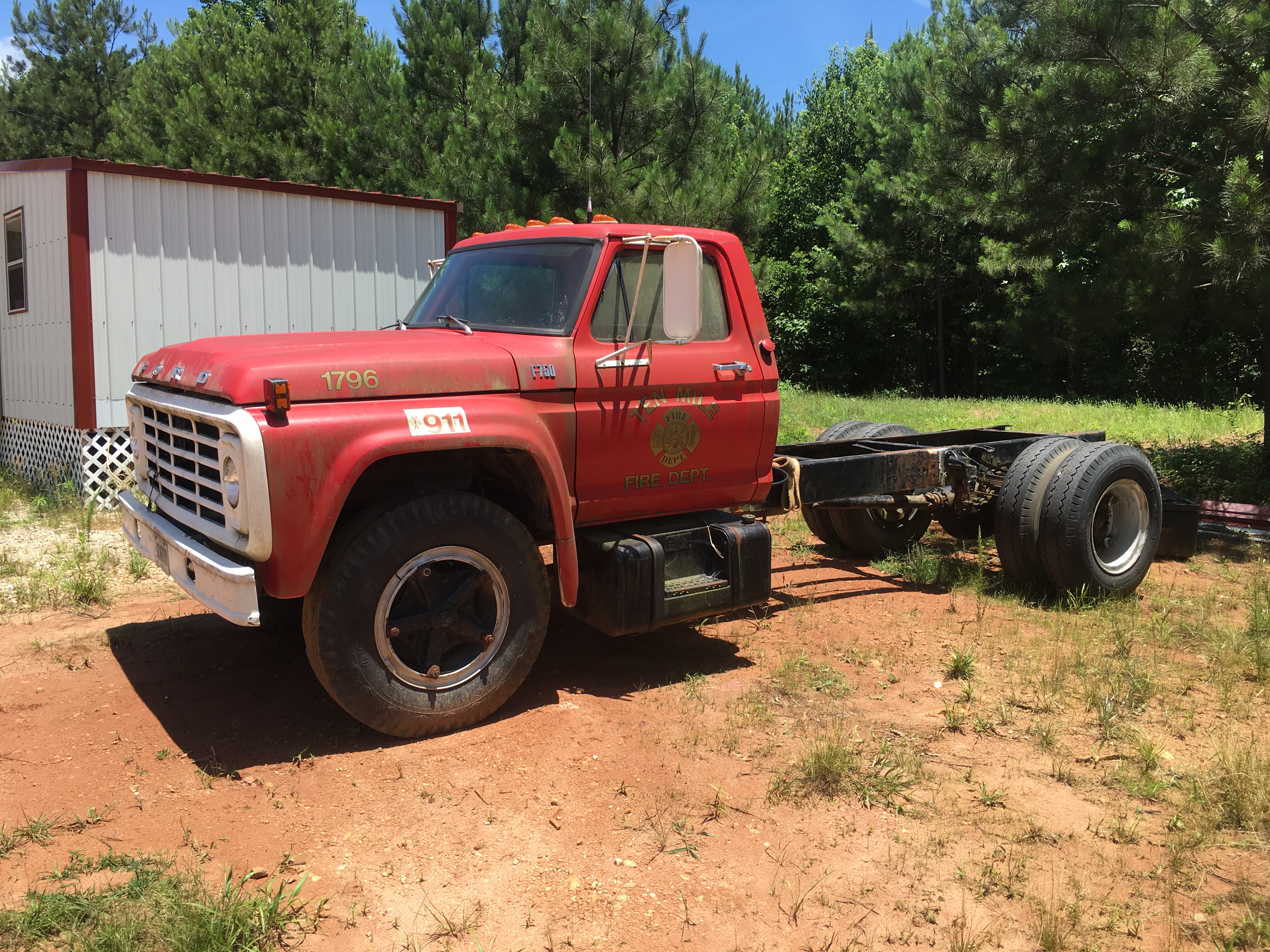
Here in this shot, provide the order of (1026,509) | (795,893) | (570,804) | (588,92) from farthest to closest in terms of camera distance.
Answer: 1. (588,92)
2. (1026,509)
3. (570,804)
4. (795,893)

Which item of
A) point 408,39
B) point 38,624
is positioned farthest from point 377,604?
point 408,39

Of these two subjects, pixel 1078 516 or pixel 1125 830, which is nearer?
pixel 1125 830

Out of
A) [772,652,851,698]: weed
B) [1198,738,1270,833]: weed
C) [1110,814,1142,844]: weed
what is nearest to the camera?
[1110,814,1142,844]: weed

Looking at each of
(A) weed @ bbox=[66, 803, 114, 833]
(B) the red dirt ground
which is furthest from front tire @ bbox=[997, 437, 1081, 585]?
(A) weed @ bbox=[66, 803, 114, 833]

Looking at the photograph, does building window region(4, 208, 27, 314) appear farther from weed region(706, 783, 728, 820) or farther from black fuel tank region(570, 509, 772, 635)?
weed region(706, 783, 728, 820)

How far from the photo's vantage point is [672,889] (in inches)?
138

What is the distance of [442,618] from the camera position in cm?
457

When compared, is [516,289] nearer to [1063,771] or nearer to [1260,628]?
[1063,771]

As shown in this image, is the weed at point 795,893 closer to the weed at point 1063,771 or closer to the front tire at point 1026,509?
the weed at point 1063,771

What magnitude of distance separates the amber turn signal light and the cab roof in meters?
1.77

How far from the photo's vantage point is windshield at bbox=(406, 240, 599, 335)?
511 centimetres

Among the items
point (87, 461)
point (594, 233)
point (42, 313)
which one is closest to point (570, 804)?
point (594, 233)

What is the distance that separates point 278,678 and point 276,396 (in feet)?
6.15

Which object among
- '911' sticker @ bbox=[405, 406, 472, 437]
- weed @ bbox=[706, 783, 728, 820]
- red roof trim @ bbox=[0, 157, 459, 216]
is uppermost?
red roof trim @ bbox=[0, 157, 459, 216]
